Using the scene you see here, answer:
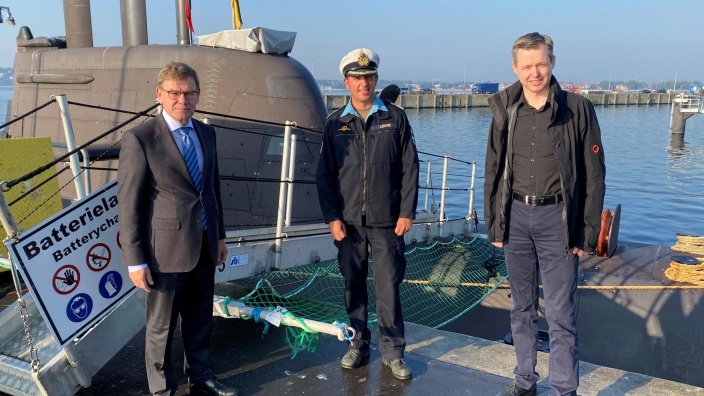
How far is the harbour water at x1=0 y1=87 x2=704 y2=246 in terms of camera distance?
58.6 feet

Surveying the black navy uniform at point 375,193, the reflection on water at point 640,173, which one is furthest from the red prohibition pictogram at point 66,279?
the reflection on water at point 640,173

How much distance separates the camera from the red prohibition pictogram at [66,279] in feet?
11.1

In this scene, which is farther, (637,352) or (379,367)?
(637,352)

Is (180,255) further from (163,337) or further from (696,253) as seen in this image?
(696,253)

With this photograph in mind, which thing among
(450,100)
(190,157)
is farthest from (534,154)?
(450,100)

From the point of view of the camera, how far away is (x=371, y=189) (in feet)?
13.0

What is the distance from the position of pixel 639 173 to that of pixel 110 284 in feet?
92.4

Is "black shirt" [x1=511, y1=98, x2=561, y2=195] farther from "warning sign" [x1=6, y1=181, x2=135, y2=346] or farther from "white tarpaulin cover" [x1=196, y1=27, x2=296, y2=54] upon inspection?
"white tarpaulin cover" [x1=196, y1=27, x2=296, y2=54]

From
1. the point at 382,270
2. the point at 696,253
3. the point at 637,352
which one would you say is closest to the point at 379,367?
the point at 382,270

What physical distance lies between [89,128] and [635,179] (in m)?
23.7

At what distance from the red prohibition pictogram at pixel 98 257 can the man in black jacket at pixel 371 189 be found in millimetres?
1404

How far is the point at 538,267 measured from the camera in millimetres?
3828

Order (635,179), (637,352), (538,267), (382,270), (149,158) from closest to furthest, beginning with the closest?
(149,158) < (538,267) < (382,270) < (637,352) < (635,179)

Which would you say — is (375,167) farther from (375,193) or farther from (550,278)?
(550,278)
